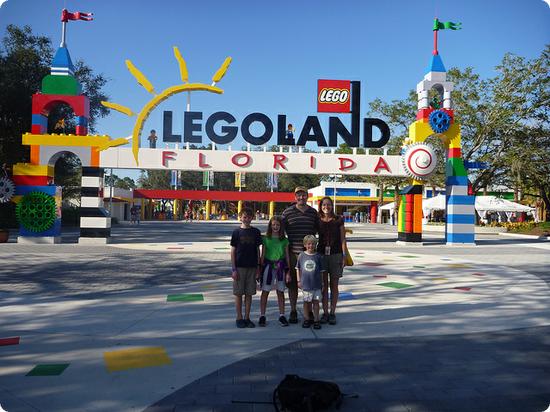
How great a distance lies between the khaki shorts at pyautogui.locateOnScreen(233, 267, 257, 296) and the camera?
5.77m

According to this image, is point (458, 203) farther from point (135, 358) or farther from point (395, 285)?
point (135, 358)

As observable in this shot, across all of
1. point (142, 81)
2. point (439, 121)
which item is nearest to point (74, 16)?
point (142, 81)

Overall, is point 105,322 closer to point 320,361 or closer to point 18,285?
point 320,361

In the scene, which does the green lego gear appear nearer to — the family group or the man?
the family group

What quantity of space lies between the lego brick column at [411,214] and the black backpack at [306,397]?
17567 millimetres

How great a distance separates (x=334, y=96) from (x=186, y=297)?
52.3 ft

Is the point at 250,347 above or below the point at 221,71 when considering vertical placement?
below

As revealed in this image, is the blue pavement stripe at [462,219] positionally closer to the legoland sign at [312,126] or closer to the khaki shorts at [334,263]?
the legoland sign at [312,126]

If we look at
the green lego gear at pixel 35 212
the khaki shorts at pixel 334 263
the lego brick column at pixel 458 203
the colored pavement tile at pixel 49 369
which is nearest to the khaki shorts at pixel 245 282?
the khaki shorts at pixel 334 263

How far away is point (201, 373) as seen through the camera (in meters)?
4.15

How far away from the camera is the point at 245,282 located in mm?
5805

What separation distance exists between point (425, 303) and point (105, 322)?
197 inches

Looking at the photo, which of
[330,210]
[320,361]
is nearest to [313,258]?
[330,210]

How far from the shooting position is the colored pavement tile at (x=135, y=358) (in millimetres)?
4320
